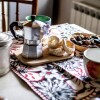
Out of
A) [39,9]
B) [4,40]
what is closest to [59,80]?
[4,40]

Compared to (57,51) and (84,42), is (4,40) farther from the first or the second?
(84,42)

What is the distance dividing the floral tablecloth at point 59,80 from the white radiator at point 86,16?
3.52 feet

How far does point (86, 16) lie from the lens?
2.12m

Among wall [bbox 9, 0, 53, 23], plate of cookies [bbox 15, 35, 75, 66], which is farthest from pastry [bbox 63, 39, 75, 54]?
wall [bbox 9, 0, 53, 23]

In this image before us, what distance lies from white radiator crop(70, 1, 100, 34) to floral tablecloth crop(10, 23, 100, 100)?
3.52 feet

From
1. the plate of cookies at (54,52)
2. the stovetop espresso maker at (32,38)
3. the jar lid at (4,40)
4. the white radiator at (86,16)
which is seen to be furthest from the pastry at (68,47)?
the white radiator at (86,16)

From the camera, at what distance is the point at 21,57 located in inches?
39.2

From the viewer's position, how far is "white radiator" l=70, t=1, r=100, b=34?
6.69 ft

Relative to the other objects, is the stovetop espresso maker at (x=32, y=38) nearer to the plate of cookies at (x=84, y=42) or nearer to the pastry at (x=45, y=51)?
the pastry at (x=45, y=51)

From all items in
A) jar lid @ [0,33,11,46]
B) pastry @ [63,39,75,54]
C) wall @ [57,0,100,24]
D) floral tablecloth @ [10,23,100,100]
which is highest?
jar lid @ [0,33,11,46]

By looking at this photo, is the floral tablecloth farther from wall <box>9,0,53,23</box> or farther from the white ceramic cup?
wall <box>9,0,53,23</box>

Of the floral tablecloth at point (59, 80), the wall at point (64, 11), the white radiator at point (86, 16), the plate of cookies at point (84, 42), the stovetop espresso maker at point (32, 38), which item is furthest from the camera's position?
the wall at point (64, 11)

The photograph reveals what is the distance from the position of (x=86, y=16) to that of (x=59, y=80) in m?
1.34

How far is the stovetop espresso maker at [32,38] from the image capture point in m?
0.95
